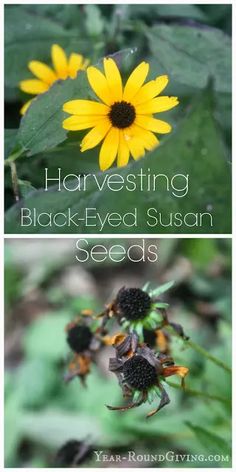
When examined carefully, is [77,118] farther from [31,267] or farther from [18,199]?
[31,267]

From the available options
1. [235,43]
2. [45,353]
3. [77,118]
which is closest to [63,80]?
[77,118]

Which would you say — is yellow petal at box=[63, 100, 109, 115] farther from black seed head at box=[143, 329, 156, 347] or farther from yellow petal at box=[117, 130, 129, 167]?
black seed head at box=[143, 329, 156, 347]

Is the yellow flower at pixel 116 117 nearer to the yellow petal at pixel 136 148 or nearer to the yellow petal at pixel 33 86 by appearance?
the yellow petal at pixel 136 148

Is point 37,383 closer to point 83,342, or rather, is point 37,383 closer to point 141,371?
point 83,342

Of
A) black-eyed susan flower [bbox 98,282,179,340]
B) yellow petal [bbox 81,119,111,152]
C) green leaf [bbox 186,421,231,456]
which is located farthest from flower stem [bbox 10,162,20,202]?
green leaf [bbox 186,421,231,456]

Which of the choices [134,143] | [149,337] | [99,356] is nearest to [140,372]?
[149,337]
